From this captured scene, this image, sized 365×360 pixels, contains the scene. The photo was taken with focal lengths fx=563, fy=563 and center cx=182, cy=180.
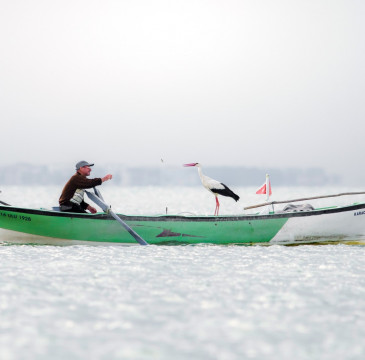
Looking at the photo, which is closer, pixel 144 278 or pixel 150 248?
pixel 144 278

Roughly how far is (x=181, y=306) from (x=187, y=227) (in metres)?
6.81

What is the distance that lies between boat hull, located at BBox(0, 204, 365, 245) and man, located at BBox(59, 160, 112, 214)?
0.32 metres

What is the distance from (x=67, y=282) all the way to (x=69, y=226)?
4.92m

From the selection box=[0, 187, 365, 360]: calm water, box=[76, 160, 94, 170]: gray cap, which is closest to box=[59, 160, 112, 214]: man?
box=[76, 160, 94, 170]: gray cap

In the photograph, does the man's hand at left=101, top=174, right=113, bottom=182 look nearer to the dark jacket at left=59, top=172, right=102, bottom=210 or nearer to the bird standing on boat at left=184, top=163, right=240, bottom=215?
the dark jacket at left=59, top=172, right=102, bottom=210

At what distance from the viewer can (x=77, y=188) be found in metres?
14.3

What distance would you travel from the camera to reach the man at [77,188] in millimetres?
14078

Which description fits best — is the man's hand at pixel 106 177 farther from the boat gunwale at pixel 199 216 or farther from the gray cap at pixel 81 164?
the boat gunwale at pixel 199 216

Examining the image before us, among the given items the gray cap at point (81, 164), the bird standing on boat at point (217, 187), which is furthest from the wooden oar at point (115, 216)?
the bird standing on boat at point (217, 187)

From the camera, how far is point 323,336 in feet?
21.7

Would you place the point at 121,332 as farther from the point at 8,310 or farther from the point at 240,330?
the point at 8,310

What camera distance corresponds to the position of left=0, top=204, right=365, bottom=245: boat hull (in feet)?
47.8

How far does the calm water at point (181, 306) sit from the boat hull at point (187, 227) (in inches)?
57.8

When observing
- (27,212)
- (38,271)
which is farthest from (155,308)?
(27,212)
